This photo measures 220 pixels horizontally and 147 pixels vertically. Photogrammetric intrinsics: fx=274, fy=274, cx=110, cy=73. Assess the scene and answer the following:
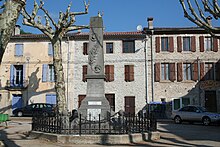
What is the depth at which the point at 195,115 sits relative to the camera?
61.7ft

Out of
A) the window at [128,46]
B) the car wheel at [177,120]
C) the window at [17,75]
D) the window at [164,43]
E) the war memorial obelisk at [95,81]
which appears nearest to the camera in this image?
the war memorial obelisk at [95,81]

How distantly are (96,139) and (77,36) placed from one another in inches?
772

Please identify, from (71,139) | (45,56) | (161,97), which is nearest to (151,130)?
(71,139)

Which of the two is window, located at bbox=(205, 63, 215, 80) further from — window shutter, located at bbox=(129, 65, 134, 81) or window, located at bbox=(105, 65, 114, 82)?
→ window, located at bbox=(105, 65, 114, 82)

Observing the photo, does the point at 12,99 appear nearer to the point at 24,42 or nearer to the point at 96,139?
the point at 24,42

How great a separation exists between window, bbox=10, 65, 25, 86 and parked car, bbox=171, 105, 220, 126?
16.3 meters

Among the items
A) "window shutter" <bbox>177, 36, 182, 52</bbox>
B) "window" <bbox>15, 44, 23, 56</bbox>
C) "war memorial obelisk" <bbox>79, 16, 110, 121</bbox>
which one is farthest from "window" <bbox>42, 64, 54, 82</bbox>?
"war memorial obelisk" <bbox>79, 16, 110, 121</bbox>

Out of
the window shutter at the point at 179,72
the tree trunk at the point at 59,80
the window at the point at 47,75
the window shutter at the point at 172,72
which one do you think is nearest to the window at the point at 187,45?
the window shutter at the point at 179,72

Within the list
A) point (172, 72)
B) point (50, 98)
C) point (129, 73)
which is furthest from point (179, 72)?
point (50, 98)

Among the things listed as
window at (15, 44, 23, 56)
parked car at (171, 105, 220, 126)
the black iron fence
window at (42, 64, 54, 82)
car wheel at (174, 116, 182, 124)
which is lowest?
car wheel at (174, 116, 182, 124)

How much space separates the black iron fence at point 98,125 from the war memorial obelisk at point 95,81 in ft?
3.63

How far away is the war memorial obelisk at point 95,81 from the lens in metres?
11.6

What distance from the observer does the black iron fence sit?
9695 millimetres

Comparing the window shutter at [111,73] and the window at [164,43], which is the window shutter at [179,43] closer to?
the window at [164,43]
